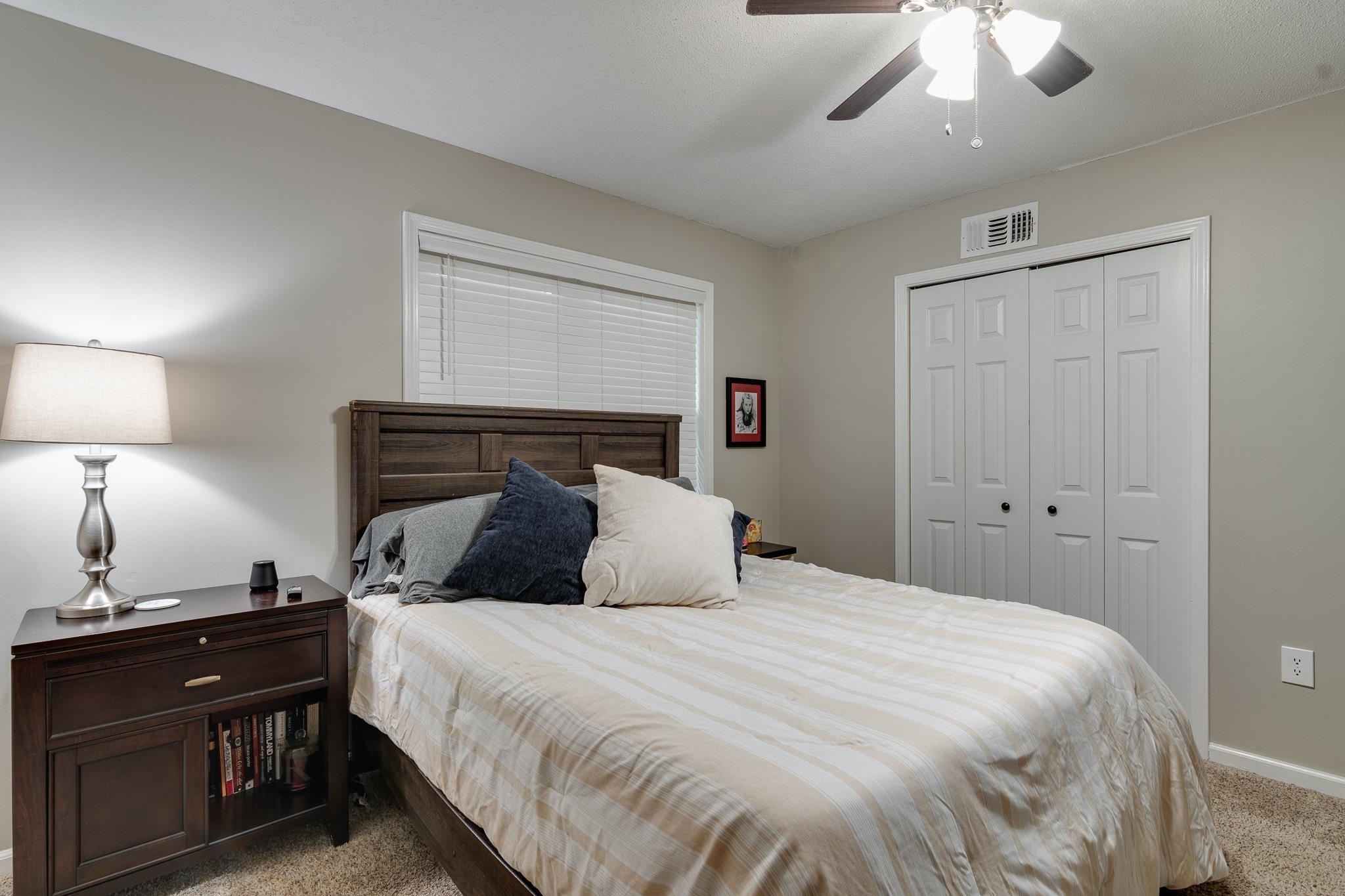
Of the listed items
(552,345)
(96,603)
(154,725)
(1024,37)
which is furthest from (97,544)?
(1024,37)

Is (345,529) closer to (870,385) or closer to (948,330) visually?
(870,385)

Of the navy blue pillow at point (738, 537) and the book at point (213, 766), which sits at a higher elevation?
the navy blue pillow at point (738, 537)

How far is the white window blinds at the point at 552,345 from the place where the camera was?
2.75 meters

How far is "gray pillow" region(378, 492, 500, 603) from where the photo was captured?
6.77 ft

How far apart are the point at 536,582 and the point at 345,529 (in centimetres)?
87

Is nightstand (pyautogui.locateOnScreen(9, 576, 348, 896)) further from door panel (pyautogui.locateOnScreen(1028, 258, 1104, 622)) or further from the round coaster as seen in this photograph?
door panel (pyautogui.locateOnScreen(1028, 258, 1104, 622))

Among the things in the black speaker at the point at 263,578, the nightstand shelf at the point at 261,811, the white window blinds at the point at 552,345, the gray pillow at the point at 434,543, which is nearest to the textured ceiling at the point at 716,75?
the white window blinds at the point at 552,345

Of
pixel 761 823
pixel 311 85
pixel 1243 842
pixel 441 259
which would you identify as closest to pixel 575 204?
pixel 441 259

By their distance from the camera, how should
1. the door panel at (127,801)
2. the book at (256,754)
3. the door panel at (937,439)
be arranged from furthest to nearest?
the door panel at (937,439) < the book at (256,754) < the door panel at (127,801)

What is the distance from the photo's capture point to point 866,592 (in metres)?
2.21

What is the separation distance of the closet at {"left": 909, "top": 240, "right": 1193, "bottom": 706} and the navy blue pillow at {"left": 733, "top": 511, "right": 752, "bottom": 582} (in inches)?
52.7

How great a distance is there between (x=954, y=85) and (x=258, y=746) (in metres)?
2.73

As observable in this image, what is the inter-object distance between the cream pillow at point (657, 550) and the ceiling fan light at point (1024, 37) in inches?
61.9

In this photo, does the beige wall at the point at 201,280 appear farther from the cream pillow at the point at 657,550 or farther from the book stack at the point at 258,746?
the cream pillow at the point at 657,550
